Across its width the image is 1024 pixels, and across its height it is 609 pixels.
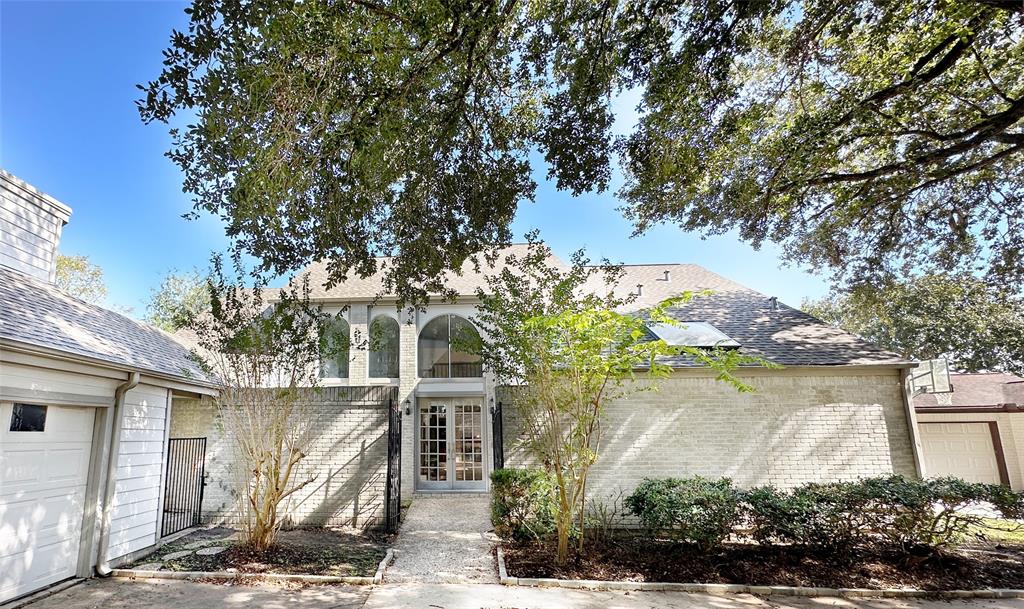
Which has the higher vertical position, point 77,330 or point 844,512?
point 77,330

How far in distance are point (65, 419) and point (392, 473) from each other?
4.65m

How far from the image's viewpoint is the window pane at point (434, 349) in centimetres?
1162

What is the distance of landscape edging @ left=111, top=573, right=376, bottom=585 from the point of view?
5.54 meters

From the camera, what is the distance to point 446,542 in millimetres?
7004

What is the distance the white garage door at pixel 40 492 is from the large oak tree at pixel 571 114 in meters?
3.17

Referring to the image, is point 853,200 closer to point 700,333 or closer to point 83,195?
point 700,333

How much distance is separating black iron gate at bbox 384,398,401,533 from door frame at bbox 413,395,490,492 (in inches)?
78.8

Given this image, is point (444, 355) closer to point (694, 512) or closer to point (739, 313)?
point (694, 512)

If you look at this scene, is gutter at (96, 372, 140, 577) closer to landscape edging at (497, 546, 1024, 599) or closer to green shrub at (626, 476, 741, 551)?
landscape edging at (497, 546, 1024, 599)

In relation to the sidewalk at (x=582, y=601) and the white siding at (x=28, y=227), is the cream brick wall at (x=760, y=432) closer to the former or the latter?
the sidewalk at (x=582, y=601)

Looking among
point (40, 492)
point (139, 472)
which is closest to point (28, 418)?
point (40, 492)

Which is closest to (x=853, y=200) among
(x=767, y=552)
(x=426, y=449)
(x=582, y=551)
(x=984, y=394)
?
(x=767, y=552)

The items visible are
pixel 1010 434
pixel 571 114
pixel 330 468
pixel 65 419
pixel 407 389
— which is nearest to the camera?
pixel 65 419

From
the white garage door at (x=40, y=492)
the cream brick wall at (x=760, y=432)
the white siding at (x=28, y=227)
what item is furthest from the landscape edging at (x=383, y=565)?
the white siding at (x=28, y=227)
